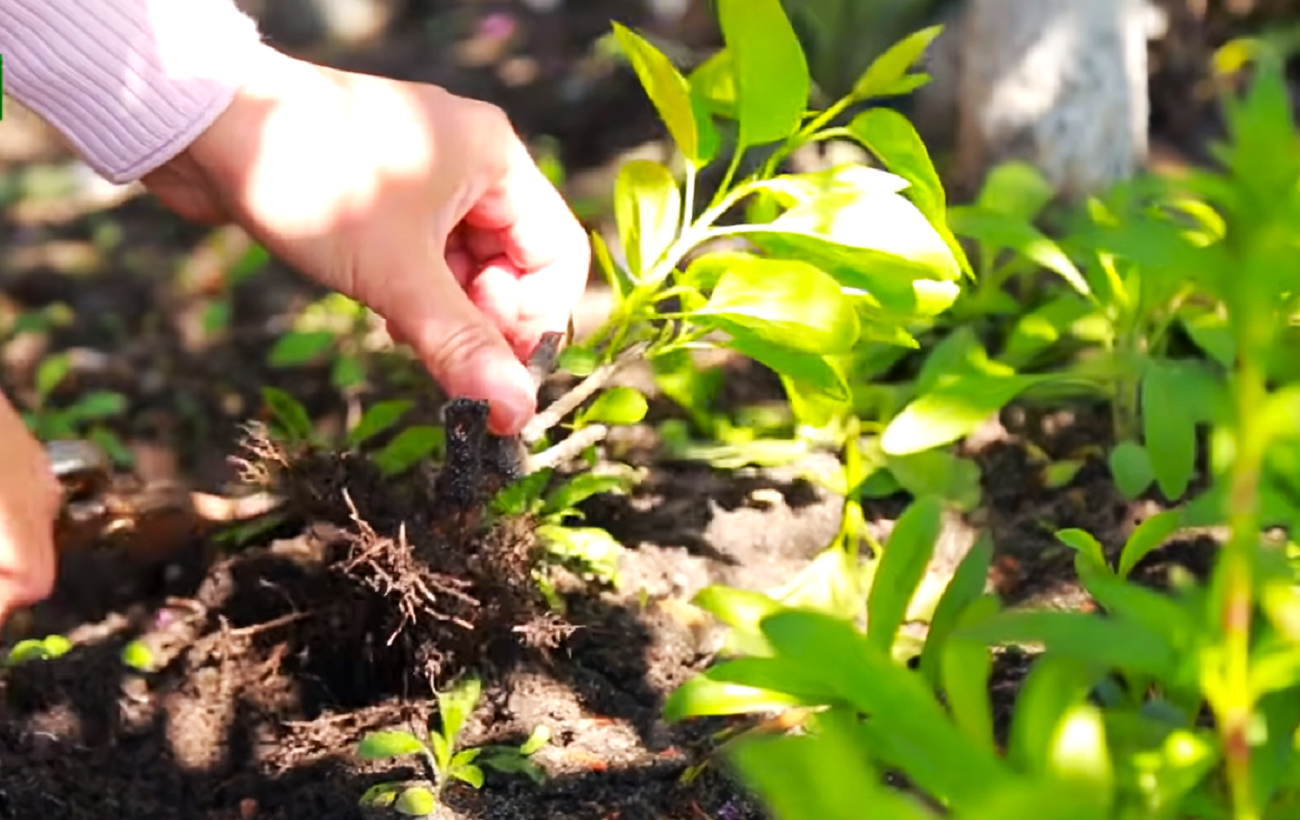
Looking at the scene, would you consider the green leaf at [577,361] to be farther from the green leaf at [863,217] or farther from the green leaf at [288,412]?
A: the green leaf at [288,412]

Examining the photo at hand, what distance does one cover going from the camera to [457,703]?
1.34 meters

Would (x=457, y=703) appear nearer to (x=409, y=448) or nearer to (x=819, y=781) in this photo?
(x=409, y=448)

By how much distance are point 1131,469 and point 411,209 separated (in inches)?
28.0

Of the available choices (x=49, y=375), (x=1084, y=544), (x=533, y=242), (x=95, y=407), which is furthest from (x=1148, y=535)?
(x=49, y=375)

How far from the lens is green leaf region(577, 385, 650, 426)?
138 cm

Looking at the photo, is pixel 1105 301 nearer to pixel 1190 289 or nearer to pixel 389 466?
pixel 1190 289

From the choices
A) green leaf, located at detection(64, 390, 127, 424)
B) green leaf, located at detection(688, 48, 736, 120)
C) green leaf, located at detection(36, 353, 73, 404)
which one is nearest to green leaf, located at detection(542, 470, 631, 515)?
Answer: green leaf, located at detection(688, 48, 736, 120)

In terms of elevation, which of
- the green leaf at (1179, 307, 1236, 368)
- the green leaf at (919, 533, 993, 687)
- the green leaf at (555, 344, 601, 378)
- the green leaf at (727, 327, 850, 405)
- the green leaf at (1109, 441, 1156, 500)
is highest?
the green leaf at (919, 533, 993, 687)

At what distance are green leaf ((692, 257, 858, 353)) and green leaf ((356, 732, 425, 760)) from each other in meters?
0.42

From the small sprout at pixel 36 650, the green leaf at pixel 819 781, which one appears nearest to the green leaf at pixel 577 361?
the small sprout at pixel 36 650

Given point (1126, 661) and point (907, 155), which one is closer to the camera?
point (1126, 661)

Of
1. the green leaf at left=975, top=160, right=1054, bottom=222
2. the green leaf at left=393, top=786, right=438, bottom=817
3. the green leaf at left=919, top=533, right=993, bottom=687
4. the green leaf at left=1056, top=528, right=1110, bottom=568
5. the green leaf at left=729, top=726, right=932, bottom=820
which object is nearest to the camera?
the green leaf at left=729, top=726, right=932, bottom=820

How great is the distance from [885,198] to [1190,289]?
59 centimetres

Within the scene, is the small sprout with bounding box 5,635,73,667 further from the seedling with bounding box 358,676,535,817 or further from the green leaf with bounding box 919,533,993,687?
the green leaf with bounding box 919,533,993,687
